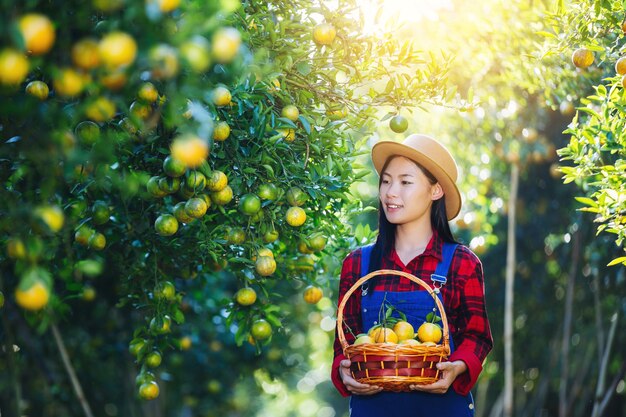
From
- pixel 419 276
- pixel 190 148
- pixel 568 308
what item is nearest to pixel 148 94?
pixel 190 148

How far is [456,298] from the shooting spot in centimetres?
258


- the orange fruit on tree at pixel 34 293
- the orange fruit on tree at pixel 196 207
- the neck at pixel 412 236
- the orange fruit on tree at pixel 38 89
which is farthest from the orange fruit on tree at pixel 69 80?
the neck at pixel 412 236

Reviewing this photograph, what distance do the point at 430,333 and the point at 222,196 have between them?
883 mm

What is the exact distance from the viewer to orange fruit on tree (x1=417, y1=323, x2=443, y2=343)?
2381 millimetres

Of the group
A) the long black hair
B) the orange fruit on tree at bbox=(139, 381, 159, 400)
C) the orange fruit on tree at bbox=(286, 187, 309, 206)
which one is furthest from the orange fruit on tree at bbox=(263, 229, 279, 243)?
the orange fruit on tree at bbox=(139, 381, 159, 400)

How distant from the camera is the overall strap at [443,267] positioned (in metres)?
2.56

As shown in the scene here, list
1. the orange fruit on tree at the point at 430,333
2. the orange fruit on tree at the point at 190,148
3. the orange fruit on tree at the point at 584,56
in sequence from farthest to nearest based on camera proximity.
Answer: the orange fruit on tree at the point at 584,56
the orange fruit on tree at the point at 430,333
the orange fruit on tree at the point at 190,148

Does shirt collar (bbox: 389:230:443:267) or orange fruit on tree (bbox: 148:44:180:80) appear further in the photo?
shirt collar (bbox: 389:230:443:267)

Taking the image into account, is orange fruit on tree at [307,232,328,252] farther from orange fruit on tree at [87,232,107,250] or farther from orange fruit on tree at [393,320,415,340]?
orange fruit on tree at [87,232,107,250]

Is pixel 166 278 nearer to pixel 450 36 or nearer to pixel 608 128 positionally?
pixel 608 128

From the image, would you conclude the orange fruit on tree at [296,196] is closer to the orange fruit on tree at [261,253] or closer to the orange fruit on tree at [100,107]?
the orange fruit on tree at [261,253]

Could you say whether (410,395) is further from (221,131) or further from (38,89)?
(38,89)

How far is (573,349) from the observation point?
6492 mm

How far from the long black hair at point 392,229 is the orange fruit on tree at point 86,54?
153 cm
